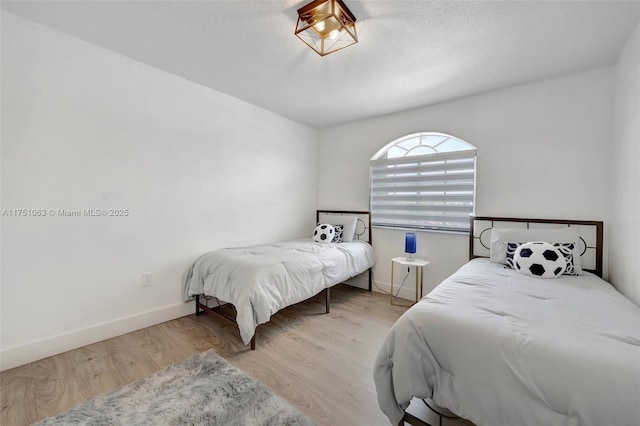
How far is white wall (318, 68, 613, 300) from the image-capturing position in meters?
2.28

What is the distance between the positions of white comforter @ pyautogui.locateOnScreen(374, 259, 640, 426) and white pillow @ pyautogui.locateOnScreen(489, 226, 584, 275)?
78 centimetres

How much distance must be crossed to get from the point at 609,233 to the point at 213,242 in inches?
149

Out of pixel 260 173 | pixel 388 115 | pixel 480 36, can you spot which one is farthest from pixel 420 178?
pixel 260 173

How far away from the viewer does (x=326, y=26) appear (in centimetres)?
174

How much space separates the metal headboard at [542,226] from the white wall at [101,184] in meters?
2.74

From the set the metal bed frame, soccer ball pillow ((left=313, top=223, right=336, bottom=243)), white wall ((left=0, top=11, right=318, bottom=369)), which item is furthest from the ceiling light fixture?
the metal bed frame

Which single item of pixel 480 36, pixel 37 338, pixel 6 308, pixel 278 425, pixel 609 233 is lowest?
pixel 278 425

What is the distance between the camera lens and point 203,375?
1.74 meters

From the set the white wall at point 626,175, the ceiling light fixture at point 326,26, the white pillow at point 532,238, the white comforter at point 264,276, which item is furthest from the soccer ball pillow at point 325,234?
the white wall at point 626,175

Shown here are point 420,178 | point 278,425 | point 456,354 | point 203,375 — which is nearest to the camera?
point 456,354

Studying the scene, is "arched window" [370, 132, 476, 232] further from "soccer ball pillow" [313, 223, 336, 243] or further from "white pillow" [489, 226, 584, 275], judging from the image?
"soccer ball pillow" [313, 223, 336, 243]

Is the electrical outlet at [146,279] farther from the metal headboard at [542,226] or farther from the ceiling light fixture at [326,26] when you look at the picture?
the metal headboard at [542,226]

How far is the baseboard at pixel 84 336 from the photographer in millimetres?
1799

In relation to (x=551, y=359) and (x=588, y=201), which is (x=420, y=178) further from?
(x=551, y=359)
